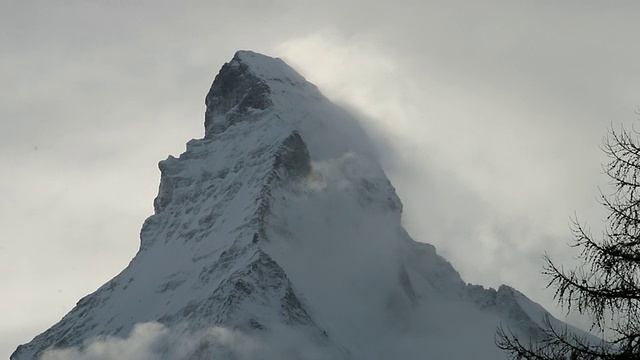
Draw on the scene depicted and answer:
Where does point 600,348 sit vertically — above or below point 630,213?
below

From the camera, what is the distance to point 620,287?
48.8 feet

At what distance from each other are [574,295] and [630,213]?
133cm

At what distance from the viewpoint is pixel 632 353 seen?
14.4m

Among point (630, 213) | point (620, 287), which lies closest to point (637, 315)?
point (620, 287)

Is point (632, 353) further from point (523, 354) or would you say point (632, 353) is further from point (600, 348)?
point (523, 354)

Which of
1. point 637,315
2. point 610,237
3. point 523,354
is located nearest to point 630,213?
point 610,237

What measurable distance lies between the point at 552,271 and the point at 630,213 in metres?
1.30

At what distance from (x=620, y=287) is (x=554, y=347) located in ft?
3.90

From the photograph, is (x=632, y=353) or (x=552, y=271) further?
(x=552, y=271)

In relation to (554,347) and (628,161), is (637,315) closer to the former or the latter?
(554,347)

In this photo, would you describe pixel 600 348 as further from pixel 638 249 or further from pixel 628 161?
pixel 628 161

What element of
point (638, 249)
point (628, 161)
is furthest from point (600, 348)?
point (628, 161)

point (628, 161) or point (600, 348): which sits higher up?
point (628, 161)

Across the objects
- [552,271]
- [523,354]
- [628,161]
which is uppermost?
[628,161]
